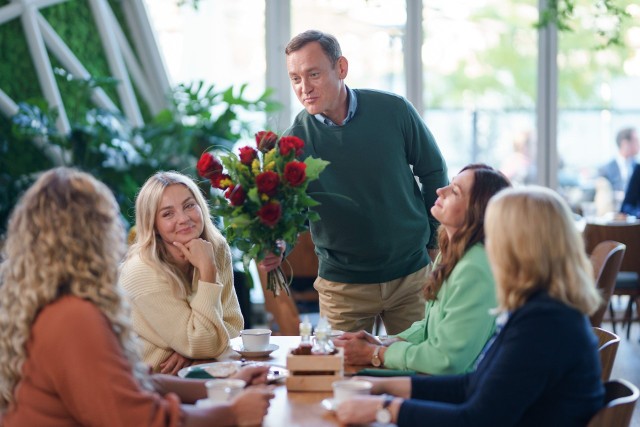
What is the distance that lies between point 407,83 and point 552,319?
19.6ft

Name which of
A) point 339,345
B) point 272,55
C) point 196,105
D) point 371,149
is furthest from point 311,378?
point 272,55

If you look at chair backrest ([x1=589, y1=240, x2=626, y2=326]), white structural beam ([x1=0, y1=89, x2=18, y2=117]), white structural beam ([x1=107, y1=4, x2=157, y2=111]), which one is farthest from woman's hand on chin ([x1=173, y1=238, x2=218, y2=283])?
white structural beam ([x1=107, y1=4, x2=157, y2=111])

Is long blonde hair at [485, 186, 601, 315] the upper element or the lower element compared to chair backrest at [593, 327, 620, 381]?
upper

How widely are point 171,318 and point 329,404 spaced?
2.84 feet

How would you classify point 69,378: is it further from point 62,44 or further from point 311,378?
point 62,44

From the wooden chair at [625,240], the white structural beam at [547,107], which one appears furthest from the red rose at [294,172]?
the white structural beam at [547,107]

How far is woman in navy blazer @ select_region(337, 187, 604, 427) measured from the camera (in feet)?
7.09

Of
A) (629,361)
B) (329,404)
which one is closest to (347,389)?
(329,404)

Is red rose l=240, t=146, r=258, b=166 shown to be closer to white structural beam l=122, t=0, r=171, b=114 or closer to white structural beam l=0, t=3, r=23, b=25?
white structural beam l=0, t=3, r=23, b=25

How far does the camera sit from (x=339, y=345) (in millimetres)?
2908

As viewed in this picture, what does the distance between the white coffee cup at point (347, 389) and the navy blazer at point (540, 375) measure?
24 cm

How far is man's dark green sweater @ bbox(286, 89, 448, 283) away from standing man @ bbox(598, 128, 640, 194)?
4949 millimetres

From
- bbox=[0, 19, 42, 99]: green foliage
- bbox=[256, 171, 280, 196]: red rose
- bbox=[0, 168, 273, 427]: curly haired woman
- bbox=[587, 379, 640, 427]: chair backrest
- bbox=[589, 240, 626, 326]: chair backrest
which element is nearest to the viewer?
bbox=[0, 168, 273, 427]: curly haired woman

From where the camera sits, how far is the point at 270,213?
107 inches
